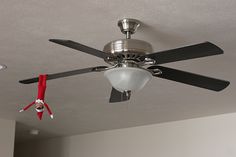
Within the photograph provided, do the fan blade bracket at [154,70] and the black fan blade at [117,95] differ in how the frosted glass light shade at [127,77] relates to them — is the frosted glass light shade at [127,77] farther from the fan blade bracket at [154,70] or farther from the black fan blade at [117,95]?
the black fan blade at [117,95]

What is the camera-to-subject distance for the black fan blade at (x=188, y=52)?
1.72 metres

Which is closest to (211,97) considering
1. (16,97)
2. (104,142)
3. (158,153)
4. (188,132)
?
(188,132)

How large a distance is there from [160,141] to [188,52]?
10.4 feet

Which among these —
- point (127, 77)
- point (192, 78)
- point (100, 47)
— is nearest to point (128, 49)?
point (127, 77)

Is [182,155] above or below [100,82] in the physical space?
below

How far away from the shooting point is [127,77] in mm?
1870

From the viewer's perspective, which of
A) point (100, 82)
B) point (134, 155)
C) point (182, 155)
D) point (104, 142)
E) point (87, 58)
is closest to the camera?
point (87, 58)

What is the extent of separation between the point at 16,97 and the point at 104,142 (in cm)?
208

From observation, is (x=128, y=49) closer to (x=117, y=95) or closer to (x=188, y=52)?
(x=188, y=52)

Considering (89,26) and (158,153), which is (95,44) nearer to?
(89,26)

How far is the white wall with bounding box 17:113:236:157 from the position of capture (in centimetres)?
432

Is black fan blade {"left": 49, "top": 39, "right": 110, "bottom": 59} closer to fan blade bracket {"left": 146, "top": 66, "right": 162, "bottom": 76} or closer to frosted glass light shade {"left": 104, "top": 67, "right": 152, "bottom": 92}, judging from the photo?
frosted glass light shade {"left": 104, "top": 67, "right": 152, "bottom": 92}

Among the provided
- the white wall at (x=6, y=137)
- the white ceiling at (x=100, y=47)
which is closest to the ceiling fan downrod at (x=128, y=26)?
the white ceiling at (x=100, y=47)

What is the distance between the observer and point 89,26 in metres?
2.16
